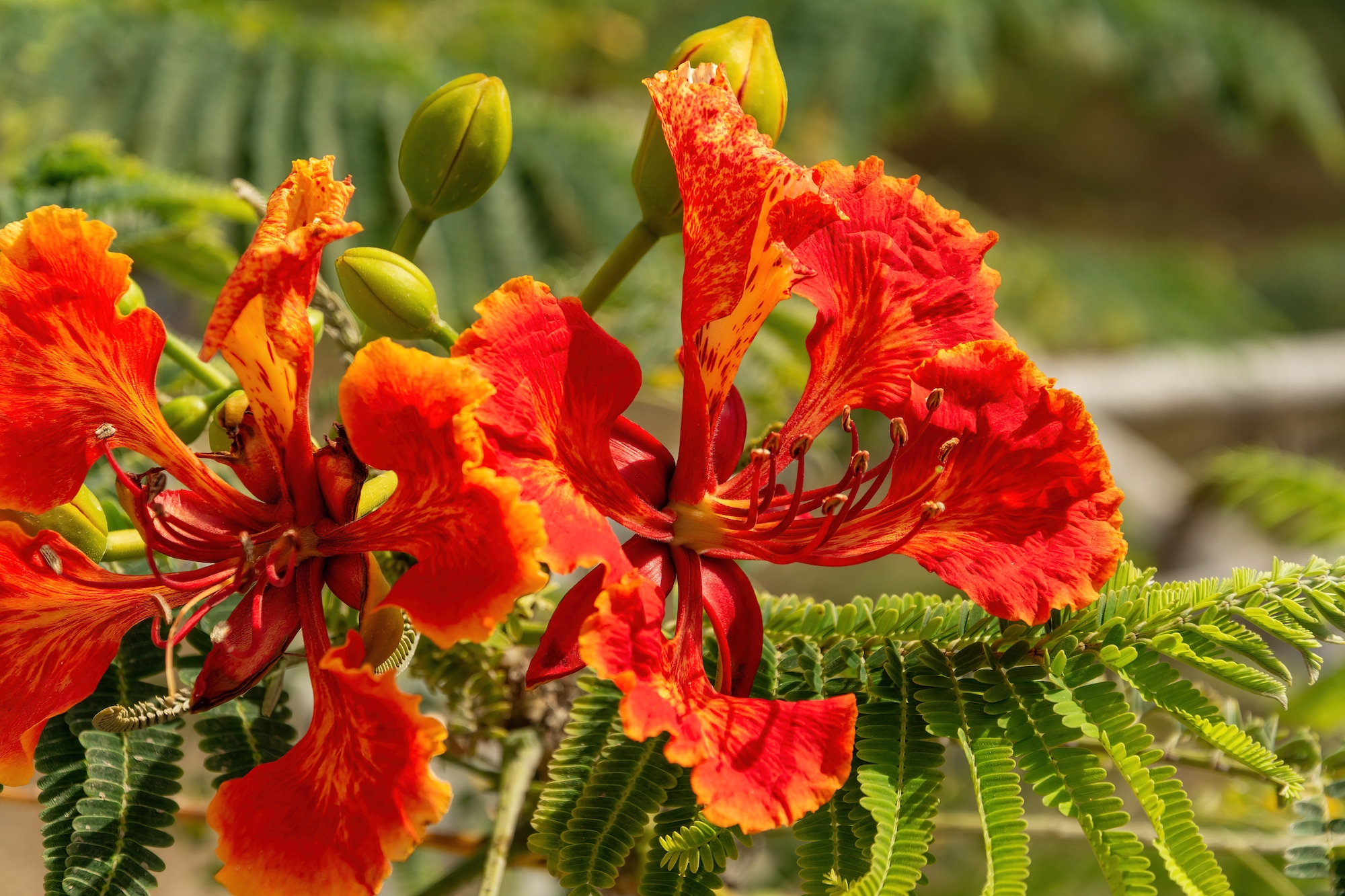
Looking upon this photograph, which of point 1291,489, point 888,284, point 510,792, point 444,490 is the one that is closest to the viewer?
point 444,490

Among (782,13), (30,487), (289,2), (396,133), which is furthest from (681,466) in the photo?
(289,2)

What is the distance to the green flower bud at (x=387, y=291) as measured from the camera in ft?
2.73

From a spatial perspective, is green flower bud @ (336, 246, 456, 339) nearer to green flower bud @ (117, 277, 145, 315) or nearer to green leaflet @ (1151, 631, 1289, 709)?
green flower bud @ (117, 277, 145, 315)

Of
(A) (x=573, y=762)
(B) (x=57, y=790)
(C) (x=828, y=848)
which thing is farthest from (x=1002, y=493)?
(B) (x=57, y=790)

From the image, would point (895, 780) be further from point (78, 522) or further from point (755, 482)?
point (78, 522)

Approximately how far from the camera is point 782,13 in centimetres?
376

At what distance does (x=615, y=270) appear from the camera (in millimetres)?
938

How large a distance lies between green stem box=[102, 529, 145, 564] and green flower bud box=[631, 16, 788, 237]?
1.63 feet

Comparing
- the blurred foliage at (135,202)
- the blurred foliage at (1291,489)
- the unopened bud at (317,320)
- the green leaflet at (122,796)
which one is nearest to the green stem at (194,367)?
the unopened bud at (317,320)

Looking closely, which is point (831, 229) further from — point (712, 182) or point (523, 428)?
point (523, 428)

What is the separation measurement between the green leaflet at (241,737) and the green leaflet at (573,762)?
22cm

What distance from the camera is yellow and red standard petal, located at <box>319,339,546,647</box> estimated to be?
64cm

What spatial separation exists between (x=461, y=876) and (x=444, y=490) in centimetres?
59

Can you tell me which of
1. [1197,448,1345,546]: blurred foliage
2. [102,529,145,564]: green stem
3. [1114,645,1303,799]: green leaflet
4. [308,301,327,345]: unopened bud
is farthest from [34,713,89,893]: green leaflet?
[1197,448,1345,546]: blurred foliage
